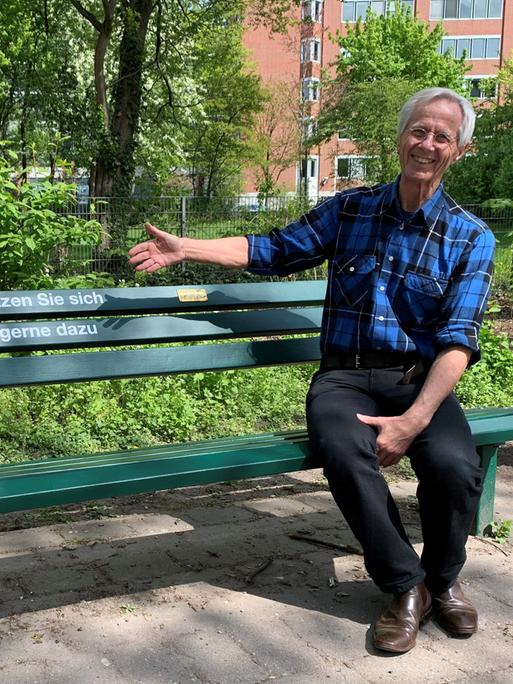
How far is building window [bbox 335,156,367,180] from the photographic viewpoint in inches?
840

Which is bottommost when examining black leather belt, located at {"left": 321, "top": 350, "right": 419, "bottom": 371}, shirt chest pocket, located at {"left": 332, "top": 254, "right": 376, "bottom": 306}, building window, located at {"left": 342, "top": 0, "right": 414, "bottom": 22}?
black leather belt, located at {"left": 321, "top": 350, "right": 419, "bottom": 371}

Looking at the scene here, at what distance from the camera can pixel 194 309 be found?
11.5 feet

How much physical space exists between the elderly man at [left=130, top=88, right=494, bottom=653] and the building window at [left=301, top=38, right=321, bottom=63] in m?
48.2

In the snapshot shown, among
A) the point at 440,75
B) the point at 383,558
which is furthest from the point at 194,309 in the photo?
the point at 440,75

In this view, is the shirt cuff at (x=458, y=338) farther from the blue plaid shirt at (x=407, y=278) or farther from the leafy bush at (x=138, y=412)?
the leafy bush at (x=138, y=412)

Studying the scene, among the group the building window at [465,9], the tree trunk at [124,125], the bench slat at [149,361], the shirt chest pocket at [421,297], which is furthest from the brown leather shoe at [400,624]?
the building window at [465,9]

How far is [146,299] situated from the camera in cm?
337

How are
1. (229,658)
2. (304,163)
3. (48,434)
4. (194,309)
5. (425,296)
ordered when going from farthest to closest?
(304,163) < (48,434) < (194,309) < (425,296) < (229,658)

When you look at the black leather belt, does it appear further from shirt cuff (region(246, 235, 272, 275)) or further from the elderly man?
shirt cuff (region(246, 235, 272, 275))

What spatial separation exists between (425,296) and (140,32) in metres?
13.2

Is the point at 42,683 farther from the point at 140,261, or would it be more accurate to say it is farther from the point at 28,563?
the point at 140,261

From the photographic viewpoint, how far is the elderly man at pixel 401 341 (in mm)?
2627

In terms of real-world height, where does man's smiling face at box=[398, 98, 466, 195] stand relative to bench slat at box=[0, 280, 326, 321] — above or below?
above

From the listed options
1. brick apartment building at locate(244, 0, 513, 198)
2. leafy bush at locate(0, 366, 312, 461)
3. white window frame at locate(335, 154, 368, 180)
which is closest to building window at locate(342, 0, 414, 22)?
brick apartment building at locate(244, 0, 513, 198)
